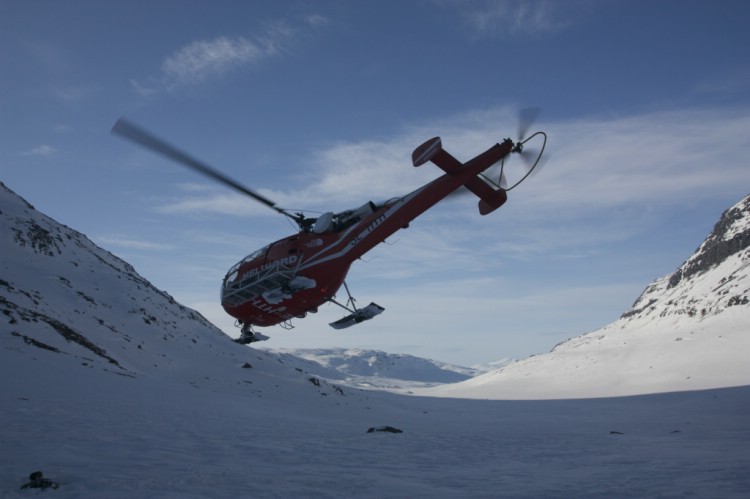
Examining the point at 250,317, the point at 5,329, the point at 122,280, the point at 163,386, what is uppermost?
the point at 122,280

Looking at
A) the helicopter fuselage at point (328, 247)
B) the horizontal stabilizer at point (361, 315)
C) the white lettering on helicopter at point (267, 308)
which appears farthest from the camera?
the white lettering on helicopter at point (267, 308)

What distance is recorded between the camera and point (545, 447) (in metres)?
17.2

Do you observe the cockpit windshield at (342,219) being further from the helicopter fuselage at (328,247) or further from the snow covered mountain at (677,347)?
the snow covered mountain at (677,347)

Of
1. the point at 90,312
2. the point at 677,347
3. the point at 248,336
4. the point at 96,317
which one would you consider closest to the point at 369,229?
the point at 248,336

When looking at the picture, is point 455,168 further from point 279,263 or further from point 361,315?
point 279,263

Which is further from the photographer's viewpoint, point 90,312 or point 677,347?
point 677,347

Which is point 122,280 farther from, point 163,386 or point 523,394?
point 523,394

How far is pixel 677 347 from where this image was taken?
8544 centimetres

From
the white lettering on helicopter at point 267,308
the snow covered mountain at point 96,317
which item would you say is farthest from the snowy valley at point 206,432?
the white lettering on helicopter at point 267,308

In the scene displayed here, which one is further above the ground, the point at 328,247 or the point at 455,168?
the point at 455,168

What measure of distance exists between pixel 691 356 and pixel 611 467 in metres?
79.4

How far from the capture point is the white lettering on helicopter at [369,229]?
20484 millimetres

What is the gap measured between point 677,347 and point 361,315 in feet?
272

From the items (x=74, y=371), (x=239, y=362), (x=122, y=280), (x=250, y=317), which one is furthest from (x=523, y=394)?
(x=74, y=371)
